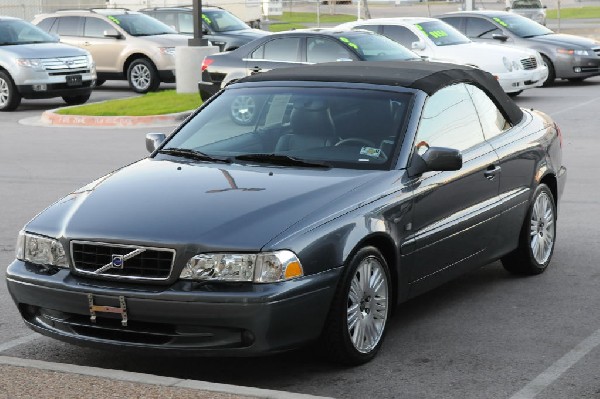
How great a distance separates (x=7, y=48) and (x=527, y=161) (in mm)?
16319

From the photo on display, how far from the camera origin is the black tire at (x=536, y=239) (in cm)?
904

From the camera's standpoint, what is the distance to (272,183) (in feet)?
23.6

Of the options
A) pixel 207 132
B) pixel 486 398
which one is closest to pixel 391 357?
pixel 486 398

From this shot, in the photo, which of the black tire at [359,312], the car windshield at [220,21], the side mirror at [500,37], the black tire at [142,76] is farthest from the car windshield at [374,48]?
the black tire at [359,312]

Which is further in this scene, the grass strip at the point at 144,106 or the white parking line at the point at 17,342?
the grass strip at the point at 144,106

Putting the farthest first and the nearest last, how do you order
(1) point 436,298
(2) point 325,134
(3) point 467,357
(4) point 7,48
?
(4) point 7,48
(1) point 436,298
(2) point 325,134
(3) point 467,357

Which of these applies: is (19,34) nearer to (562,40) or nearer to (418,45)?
(418,45)

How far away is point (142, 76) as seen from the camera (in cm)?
2697

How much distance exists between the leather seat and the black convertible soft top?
0.31 m

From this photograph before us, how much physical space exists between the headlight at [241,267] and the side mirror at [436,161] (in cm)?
142

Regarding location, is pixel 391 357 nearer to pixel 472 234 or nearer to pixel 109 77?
pixel 472 234

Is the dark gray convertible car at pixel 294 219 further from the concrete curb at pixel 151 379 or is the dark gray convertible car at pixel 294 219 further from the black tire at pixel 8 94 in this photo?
the black tire at pixel 8 94

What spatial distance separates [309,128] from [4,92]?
16.5 m

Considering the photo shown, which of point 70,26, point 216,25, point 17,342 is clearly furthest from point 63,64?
point 17,342
